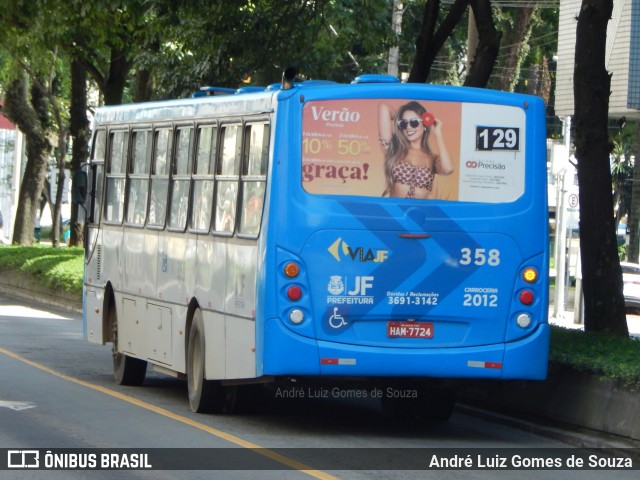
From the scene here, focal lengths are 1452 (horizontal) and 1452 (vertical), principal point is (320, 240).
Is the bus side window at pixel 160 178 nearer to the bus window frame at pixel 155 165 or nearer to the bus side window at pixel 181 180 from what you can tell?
the bus window frame at pixel 155 165

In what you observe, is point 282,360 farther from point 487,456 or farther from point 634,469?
point 634,469

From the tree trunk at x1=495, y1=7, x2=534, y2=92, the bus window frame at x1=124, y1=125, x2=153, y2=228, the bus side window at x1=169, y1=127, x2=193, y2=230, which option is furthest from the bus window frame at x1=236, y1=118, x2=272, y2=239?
the tree trunk at x1=495, y1=7, x2=534, y2=92

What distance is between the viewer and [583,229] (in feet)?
49.7

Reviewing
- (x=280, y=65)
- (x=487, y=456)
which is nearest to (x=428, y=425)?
(x=487, y=456)

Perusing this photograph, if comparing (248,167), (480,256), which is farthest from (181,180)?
(480,256)

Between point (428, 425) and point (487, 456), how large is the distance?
7.32 feet

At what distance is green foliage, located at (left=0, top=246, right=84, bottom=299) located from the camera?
105ft

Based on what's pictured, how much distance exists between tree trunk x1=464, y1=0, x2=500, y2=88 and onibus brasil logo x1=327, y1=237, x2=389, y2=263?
21.1 ft

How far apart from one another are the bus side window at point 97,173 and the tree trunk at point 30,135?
2308cm

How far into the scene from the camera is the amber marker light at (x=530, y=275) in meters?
12.5

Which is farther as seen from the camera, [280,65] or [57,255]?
[57,255]

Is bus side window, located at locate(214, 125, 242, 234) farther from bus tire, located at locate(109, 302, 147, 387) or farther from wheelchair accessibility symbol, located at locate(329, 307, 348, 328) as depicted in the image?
bus tire, located at locate(109, 302, 147, 387)

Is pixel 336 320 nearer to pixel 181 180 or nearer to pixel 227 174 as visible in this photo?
pixel 227 174

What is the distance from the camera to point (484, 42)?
59.4 feet
